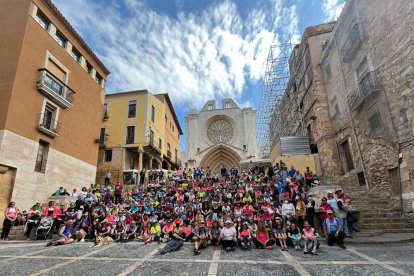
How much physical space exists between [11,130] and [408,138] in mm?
16179

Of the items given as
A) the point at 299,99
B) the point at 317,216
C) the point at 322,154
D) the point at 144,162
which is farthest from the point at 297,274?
the point at 144,162

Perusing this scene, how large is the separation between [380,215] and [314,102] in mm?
9020

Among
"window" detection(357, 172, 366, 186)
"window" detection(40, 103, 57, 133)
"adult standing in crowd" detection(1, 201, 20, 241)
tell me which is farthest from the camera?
"window" detection(40, 103, 57, 133)

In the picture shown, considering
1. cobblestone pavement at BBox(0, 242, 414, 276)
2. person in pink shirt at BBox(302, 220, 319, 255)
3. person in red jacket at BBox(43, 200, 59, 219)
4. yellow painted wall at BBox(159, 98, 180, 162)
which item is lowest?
cobblestone pavement at BBox(0, 242, 414, 276)

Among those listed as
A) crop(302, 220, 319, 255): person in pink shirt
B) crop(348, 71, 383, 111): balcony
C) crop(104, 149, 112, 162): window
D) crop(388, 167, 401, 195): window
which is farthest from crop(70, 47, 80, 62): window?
crop(388, 167, 401, 195): window

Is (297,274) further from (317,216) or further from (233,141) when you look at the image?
(233,141)

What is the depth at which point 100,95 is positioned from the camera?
1928cm

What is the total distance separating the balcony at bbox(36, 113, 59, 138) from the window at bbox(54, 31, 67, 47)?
4.91 metres

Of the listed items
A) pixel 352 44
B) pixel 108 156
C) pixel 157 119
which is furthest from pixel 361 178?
pixel 157 119

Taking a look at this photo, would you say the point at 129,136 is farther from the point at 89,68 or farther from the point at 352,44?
the point at 352,44

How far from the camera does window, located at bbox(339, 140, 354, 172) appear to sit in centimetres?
1279

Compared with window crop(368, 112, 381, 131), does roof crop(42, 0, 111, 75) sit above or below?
above

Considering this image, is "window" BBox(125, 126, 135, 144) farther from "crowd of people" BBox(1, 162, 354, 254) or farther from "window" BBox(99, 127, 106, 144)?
"crowd of people" BBox(1, 162, 354, 254)

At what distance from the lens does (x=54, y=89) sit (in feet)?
45.6
